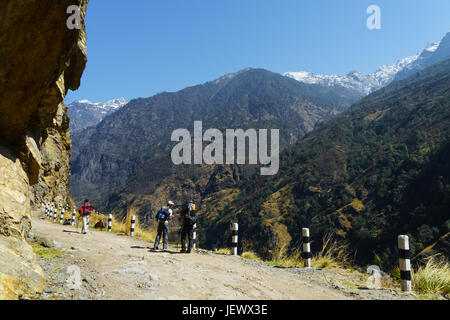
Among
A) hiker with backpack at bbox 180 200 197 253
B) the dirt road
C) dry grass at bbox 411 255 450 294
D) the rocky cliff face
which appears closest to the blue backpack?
hiker with backpack at bbox 180 200 197 253

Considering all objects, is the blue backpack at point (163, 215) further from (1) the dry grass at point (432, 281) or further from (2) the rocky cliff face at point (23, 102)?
(1) the dry grass at point (432, 281)

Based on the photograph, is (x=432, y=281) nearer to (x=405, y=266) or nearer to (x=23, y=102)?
(x=405, y=266)

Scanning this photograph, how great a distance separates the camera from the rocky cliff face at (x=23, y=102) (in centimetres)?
402

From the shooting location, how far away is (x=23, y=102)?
5375 millimetres

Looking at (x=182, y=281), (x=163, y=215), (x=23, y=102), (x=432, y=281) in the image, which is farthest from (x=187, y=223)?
(x=432, y=281)

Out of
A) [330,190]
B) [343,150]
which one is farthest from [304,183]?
[343,150]

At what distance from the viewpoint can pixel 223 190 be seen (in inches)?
5743

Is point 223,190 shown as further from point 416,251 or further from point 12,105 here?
point 12,105

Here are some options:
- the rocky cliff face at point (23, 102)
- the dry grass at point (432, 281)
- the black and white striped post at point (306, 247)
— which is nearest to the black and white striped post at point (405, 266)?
the dry grass at point (432, 281)

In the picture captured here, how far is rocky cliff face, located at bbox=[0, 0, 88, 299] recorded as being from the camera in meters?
4.02

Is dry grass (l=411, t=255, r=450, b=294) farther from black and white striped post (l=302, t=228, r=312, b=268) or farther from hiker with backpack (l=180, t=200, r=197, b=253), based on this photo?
hiker with backpack (l=180, t=200, r=197, b=253)

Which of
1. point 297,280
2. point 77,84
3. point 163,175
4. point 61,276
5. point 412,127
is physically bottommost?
point 297,280

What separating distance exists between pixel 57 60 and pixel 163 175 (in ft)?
556

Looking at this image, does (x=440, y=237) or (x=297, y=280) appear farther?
(x=440, y=237)
